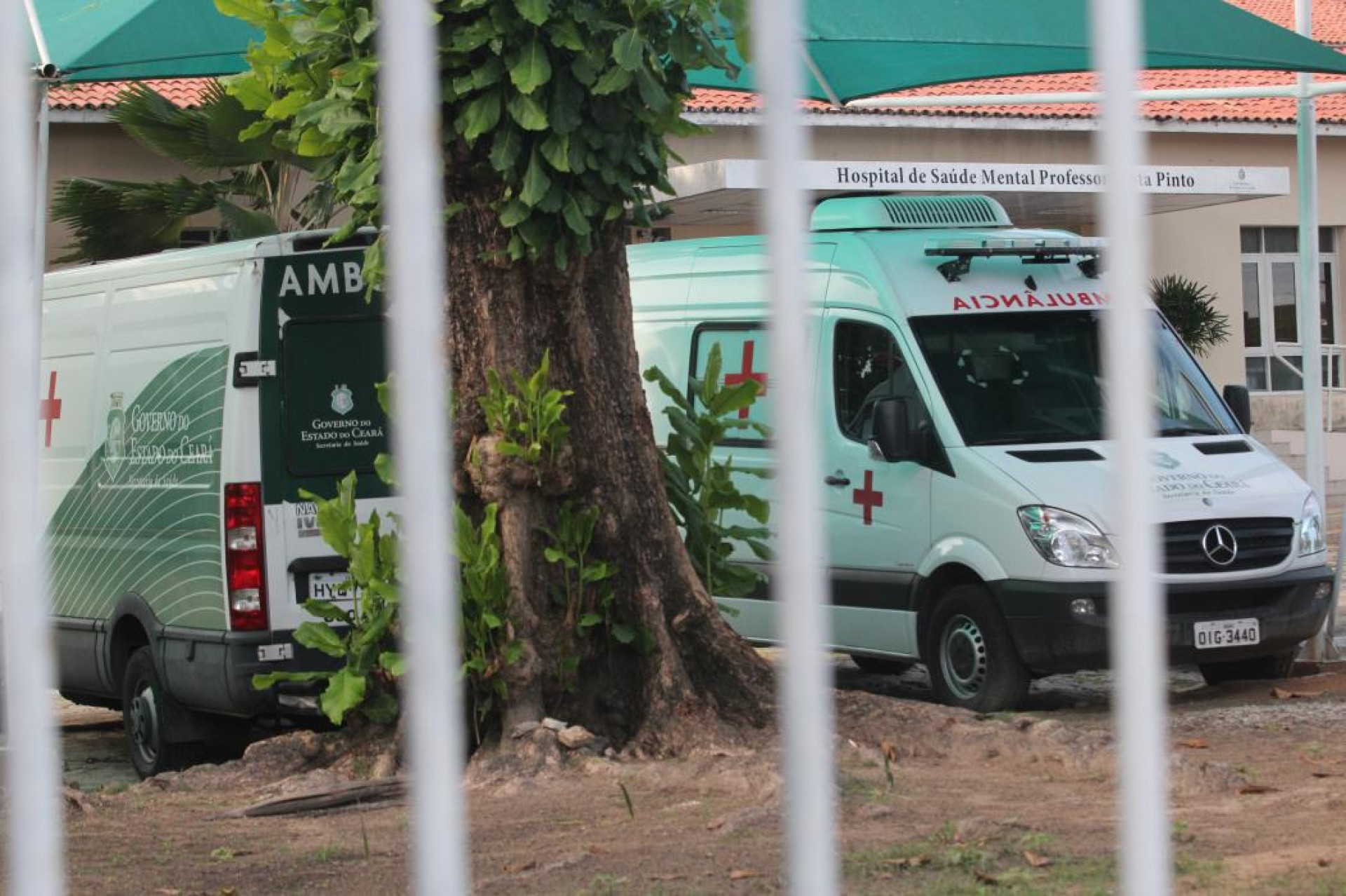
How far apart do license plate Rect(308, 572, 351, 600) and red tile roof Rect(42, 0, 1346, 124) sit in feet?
41.4

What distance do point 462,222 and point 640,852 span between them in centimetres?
296

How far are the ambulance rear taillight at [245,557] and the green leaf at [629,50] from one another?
258 cm

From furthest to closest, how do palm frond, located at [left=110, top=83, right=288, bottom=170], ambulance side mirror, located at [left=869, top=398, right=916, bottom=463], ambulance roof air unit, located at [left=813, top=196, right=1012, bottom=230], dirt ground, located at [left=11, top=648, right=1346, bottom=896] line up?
palm frond, located at [left=110, top=83, right=288, bottom=170], ambulance roof air unit, located at [left=813, top=196, right=1012, bottom=230], ambulance side mirror, located at [left=869, top=398, right=916, bottom=463], dirt ground, located at [left=11, top=648, right=1346, bottom=896]

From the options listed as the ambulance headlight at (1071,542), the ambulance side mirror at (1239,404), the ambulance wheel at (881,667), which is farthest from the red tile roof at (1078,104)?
the ambulance headlight at (1071,542)

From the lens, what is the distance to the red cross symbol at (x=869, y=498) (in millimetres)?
9742

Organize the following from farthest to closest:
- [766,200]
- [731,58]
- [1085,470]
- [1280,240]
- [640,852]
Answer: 1. [1280,240]
2. [731,58]
3. [1085,470]
4. [640,852]
5. [766,200]

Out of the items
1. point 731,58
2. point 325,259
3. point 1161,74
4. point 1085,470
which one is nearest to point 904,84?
point 731,58

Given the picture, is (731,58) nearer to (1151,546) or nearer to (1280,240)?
(1151,546)

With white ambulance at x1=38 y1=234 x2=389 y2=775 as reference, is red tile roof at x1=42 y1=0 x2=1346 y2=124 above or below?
above

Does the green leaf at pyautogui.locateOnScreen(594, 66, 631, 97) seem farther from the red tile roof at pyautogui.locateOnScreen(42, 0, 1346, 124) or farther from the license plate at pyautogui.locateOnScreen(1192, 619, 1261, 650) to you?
the red tile roof at pyautogui.locateOnScreen(42, 0, 1346, 124)

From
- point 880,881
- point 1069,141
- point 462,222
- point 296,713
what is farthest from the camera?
point 1069,141

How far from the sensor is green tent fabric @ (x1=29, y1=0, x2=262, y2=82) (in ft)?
28.7

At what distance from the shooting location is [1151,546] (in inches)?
80.2

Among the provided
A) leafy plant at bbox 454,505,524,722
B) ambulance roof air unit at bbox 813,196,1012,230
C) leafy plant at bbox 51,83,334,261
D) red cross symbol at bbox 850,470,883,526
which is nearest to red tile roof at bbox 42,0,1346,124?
leafy plant at bbox 51,83,334,261
